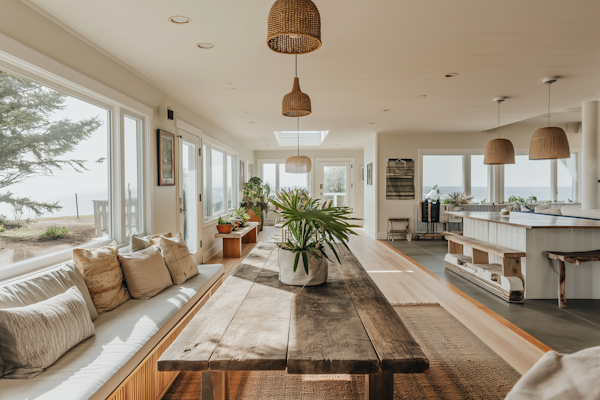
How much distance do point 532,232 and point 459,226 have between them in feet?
14.7

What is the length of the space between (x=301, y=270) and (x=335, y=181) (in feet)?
30.2

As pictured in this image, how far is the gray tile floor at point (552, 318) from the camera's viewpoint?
266 centimetres

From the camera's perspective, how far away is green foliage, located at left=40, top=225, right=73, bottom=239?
243cm

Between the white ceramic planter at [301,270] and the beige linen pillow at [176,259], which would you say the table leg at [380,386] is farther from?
the beige linen pillow at [176,259]

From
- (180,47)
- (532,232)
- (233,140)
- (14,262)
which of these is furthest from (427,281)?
(233,140)

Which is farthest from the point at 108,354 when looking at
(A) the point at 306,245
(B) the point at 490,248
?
(B) the point at 490,248

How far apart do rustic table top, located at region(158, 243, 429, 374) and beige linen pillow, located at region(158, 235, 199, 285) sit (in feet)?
3.81

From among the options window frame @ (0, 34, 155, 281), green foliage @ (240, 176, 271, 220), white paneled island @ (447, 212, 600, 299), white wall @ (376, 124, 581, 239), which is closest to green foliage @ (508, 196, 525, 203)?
white wall @ (376, 124, 581, 239)

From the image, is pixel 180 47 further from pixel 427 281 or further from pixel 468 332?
pixel 427 281

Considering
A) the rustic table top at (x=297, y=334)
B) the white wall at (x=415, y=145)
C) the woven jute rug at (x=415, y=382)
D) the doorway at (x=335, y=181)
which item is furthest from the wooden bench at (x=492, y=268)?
the doorway at (x=335, y=181)

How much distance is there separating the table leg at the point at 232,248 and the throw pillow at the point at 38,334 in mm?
4255

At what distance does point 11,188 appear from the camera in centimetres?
212

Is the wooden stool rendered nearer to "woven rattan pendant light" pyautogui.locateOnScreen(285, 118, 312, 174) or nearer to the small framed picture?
"woven rattan pendant light" pyautogui.locateOnScreen(285, 118, 312, 174)

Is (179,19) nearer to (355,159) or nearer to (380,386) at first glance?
(380,386)
